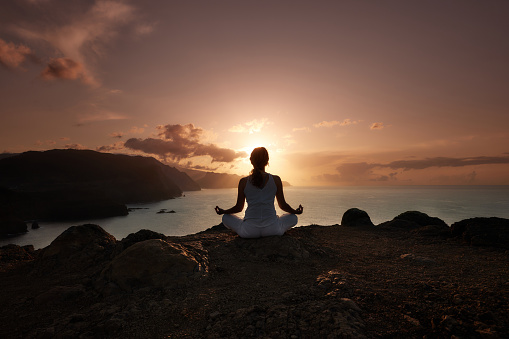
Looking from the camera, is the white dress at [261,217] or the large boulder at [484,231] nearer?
the white dress at [261,217]

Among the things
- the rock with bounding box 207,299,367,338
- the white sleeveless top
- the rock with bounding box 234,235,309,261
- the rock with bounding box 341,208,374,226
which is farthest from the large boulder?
the rock with bounding box 207,299,367,338

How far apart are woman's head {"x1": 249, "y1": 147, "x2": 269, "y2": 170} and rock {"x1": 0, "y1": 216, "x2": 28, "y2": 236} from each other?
232 feet

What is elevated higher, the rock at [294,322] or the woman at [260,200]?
the woman at [260,200]

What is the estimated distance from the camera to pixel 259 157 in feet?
17.7

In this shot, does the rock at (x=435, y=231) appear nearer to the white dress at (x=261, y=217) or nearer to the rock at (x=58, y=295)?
the white dress at (x=261, y=217)

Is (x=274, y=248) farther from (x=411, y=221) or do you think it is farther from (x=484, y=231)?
(x=411, y=221)

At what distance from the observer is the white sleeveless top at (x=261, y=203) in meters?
5.45

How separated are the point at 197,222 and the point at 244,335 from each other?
70340 mm

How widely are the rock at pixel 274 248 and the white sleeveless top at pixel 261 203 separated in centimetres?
42

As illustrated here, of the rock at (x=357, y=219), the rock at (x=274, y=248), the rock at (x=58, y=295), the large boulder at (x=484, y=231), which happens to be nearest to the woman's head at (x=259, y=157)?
the rock at (x=274, y=248)

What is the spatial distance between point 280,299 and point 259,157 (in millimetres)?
2959

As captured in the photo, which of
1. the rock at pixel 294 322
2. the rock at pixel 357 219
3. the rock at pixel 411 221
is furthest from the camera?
the rock at pixel 357 219

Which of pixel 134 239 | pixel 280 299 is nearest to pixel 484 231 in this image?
pixel 280 299

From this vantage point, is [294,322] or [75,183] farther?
[75,183]
